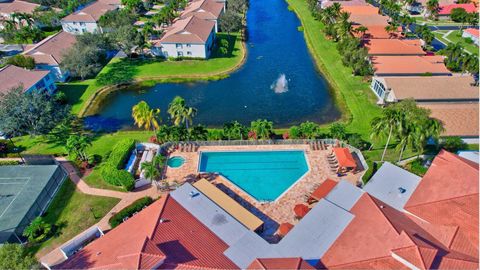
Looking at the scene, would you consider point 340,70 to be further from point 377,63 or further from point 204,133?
point 204,133

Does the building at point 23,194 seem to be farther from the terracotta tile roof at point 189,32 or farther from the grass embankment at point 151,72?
the terracotta tile roof at point 189,32

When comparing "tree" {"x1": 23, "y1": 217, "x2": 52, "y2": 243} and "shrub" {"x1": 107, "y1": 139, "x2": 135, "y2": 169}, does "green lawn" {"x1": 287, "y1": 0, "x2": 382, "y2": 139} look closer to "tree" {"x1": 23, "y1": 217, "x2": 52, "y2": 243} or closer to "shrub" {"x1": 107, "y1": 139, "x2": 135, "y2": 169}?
"shrub" {"x1": 107, "y1": 139, "x2": 135, "y2": 169}

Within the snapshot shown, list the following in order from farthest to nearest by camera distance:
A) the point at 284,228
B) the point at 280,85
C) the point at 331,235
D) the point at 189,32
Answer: the point at 189,32, the point at 280,85, the point at 284,228, the point at 331,235

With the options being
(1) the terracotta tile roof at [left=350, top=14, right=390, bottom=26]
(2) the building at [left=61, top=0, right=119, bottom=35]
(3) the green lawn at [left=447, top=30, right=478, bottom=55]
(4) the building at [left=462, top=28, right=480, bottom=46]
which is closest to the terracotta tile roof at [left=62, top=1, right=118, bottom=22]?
(2) the building at [left=61, top=0, right=119, bottom=35]

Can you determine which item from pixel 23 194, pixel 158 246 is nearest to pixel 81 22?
pixel 23 194

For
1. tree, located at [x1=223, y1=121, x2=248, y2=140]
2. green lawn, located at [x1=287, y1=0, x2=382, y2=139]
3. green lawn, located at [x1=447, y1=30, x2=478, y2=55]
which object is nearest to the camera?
tree, located at [x1=223, y1=121, x2=248, y2=140]

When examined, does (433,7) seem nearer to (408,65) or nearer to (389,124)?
(408,65)
